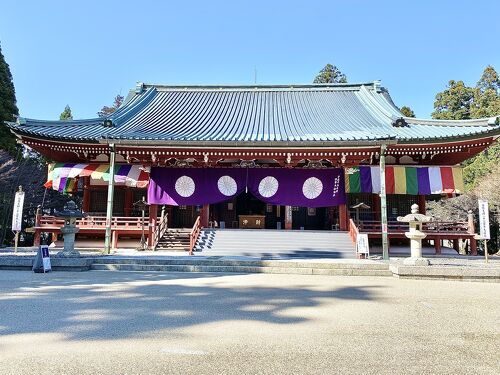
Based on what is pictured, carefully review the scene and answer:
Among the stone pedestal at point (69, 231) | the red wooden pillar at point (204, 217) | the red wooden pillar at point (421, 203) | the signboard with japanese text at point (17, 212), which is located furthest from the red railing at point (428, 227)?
the signboard with japanese text at point (17, 212)

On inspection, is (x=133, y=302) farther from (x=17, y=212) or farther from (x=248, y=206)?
(x=248, y=206)

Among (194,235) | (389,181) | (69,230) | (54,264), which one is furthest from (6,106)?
(389,181)

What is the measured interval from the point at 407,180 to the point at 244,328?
11.5 metres

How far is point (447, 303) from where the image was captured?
5.92 metres

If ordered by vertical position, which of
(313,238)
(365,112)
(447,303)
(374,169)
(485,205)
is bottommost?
(447,303)

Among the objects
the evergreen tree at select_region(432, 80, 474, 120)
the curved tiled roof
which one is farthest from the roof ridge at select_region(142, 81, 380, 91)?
the evergreen tree at select_region(432, 80, 474, 120)

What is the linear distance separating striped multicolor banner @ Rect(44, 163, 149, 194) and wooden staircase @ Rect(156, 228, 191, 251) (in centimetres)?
229

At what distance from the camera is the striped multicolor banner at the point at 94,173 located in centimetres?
1398

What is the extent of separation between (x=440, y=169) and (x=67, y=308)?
542 inches

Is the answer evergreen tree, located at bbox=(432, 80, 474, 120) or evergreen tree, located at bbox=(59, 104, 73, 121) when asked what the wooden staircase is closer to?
evergreen tree, located at bbox=(59, 104, 73, 121)

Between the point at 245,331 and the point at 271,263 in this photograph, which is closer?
the point at 245,331

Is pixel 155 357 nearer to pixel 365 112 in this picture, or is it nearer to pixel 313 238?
pixel 313 238

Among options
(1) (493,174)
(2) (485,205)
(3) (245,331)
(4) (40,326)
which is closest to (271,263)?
(3) (245,331)

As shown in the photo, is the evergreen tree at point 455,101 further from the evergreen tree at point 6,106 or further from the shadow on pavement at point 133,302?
the evergreen tree at point 6,106
